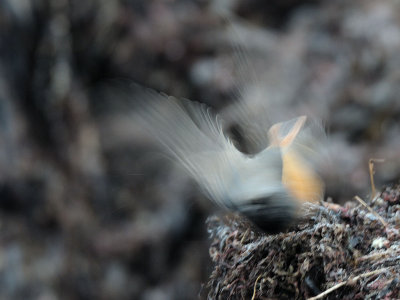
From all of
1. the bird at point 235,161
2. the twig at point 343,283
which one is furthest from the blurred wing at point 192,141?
the twig at point 343,283

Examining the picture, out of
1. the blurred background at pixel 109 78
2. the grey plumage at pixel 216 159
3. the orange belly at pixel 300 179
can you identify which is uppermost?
the grey plumage at pixel 216 159

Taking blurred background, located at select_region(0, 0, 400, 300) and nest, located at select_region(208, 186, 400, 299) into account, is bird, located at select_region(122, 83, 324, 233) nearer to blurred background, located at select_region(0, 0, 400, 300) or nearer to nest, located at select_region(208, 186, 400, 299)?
nest, located at select_region(208, 186, 400, 299)

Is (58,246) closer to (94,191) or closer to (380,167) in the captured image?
(94,191)

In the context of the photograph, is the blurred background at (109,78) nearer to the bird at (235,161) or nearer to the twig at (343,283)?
the bird at (235,161)

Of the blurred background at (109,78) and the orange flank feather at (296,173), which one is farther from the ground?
the orange flank feather at (296,173)

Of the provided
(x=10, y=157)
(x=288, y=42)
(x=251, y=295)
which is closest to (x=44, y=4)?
(x=10, y=157)

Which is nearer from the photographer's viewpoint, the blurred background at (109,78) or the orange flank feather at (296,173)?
the orange flank feather at (296,173)

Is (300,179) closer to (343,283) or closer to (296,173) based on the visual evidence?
(296,173)
